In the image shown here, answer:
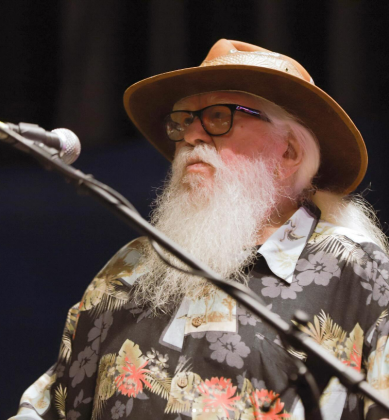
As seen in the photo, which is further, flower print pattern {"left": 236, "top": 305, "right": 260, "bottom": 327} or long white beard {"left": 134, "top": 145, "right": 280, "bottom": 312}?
long white beard {"left": 134, "top": 145, "right": 280, "bottom": 312}

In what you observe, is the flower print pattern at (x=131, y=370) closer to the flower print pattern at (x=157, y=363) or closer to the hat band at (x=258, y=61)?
the flower print pattern at (x=157, y=363)

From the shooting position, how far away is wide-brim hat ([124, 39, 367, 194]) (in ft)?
5.34

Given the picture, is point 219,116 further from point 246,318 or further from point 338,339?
point 338,339

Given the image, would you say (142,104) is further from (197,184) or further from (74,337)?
(74,337)

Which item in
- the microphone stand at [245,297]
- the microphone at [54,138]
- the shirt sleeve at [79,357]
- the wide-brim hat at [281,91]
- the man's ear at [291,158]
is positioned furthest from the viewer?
the man's ear at [291,158]

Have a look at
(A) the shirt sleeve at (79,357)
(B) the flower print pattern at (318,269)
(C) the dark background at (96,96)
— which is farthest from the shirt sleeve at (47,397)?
(B) the flower print pattern at (318,269)

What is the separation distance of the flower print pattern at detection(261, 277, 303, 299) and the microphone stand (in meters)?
0.49

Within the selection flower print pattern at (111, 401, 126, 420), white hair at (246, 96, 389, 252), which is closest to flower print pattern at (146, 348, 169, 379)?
flower print pattern at (111, 401, 126, 420)

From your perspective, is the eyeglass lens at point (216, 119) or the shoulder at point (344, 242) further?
the eyeglass lens at point (216, 119)

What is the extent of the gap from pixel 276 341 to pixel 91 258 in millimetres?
1142

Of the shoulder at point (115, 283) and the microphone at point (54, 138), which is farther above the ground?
the microphone at point (54, 138)

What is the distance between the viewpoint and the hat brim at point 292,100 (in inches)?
64.2

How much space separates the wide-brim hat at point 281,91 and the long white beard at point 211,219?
0.22m

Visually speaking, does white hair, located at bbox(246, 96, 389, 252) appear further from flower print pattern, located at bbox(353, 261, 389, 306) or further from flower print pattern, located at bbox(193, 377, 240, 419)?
flower print pattern, located at bbox(193, 377, 240, 419)
